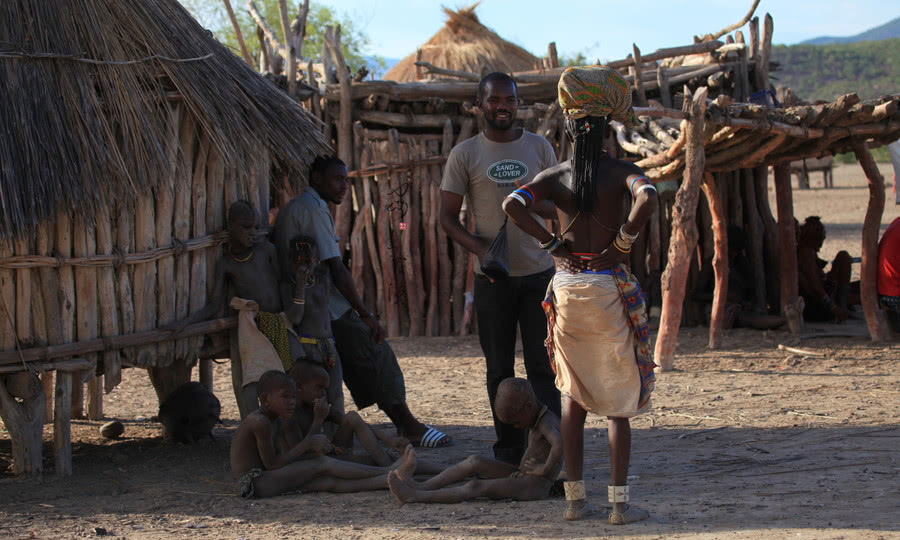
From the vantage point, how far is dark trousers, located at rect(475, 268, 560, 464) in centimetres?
471

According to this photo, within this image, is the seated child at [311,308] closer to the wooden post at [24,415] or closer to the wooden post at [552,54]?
the wooden post at [24,415]

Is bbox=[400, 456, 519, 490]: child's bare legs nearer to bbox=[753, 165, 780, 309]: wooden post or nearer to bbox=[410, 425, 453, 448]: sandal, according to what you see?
bbox=[410, 425, 453, 448]: sandal

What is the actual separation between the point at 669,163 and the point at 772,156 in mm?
1217

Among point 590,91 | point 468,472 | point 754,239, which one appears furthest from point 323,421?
point 754,239

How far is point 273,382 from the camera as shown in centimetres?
466

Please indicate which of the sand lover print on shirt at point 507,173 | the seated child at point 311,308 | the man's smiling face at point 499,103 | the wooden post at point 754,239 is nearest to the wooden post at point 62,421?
the seated child at point 311,308

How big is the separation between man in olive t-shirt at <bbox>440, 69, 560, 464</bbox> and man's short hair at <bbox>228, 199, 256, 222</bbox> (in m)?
1.15

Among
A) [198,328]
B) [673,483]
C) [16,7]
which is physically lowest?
[673,483]

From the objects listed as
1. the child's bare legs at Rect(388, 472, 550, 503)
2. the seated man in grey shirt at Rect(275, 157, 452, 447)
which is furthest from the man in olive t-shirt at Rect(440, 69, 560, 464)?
the seated man in grey shirt at Rect(275, 157, 452, 447)

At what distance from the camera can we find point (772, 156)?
9.13 meters

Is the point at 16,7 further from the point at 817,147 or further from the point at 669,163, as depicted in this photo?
the point at 817,147

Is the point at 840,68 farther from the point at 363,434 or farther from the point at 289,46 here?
the point at 363,434

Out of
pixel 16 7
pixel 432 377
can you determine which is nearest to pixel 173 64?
pixel 16 7

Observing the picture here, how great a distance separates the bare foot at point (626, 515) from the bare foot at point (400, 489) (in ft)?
2.96
